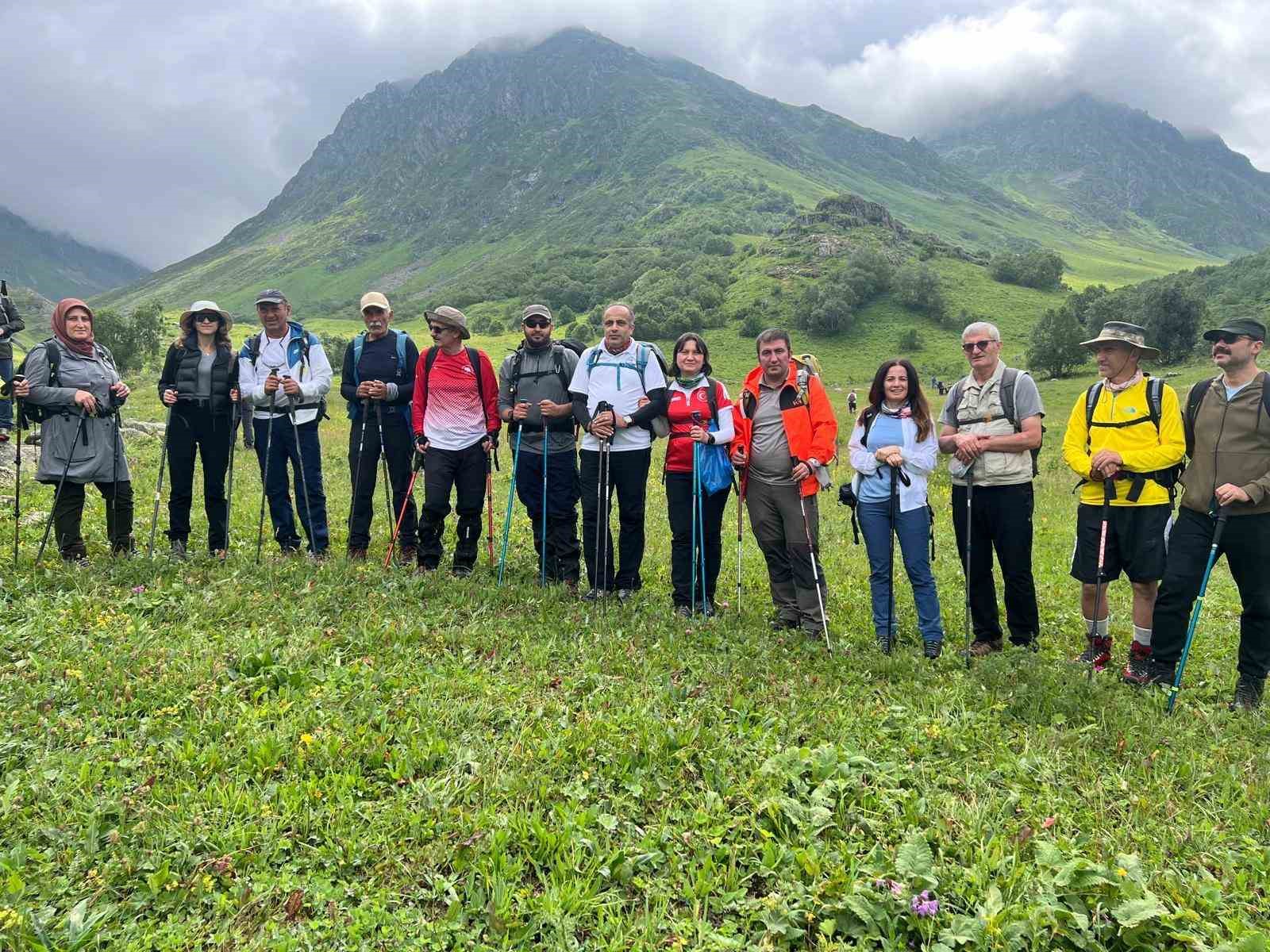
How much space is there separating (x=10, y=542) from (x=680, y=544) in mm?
9108

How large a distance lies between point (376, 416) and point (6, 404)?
39.7 feet

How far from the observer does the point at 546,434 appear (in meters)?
8.64

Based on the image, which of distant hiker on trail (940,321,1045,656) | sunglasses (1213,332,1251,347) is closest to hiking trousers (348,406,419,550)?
distant hiker on trail (940,321,1045,656)

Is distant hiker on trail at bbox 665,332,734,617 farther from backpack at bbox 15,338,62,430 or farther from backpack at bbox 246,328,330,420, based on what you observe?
backpack at bbox 15,338,62,430

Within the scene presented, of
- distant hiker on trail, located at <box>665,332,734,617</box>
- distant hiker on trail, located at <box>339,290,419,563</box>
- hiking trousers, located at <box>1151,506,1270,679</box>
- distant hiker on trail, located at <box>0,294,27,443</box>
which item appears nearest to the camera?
hiking trousers, located at <box>1151,506,1270,679</box>

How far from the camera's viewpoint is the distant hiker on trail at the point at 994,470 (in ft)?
23.3

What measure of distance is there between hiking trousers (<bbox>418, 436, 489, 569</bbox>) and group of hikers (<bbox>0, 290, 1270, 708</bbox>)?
3 centimetres

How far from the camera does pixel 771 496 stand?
7.81m

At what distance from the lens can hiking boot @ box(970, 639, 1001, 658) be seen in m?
7.50

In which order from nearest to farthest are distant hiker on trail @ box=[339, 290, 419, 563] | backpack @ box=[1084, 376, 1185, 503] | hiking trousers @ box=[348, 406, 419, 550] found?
1. backpack @ box=[1084, 376, 1185, 503]
2. distant hiker on trail @ box=[339, 290, 419, 563]
3. hiking trousers @ box=[348, 406, 419, 550]

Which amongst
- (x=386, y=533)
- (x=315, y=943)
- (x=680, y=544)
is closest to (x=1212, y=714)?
(x=680, y=544)

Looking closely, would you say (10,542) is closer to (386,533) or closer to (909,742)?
(386,533)

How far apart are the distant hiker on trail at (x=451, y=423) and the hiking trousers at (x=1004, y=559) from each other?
5.83m

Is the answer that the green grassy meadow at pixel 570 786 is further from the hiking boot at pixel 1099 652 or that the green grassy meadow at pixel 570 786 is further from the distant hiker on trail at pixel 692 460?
the distant hiker on trail at pixel 692 460
